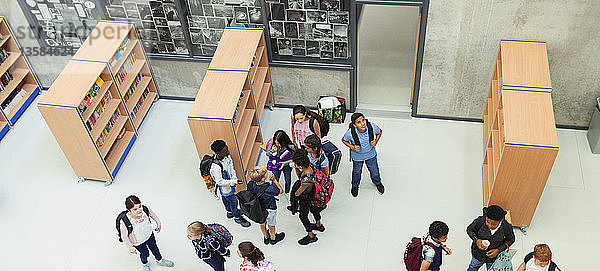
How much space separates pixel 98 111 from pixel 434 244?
184 inches

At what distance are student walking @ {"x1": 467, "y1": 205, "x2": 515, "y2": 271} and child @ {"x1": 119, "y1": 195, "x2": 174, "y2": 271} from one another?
127 inches

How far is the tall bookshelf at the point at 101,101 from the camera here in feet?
20.8

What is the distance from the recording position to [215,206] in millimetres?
6648

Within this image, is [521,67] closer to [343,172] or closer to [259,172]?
[343,172]

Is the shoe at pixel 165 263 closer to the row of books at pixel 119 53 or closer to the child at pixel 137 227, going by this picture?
the child at pixel 137 227

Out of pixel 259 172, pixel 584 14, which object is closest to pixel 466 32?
pixel 584 14

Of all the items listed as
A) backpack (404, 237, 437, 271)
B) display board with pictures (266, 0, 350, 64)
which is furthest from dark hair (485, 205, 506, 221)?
display board with pictures (266, 0, 350, 64)

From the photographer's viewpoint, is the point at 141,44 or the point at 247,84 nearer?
the point at 247,84

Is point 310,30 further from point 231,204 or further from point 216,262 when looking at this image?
point 216,262

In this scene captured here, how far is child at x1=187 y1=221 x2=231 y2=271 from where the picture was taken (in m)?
4.90

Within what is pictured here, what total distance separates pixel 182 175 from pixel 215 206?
30.7 inches

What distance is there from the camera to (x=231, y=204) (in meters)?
6.25

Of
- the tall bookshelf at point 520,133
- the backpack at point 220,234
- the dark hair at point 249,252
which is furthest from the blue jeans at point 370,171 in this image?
the dark hair at point 249,252

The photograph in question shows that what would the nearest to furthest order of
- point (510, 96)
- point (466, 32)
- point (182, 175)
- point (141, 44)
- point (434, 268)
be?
1. point (434, 268)
2. point (510, 96)
3. point (466, 32)
4. point (182, 175)
5. point (141, 44)
